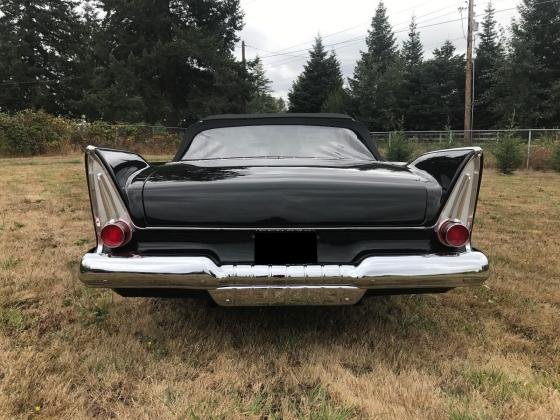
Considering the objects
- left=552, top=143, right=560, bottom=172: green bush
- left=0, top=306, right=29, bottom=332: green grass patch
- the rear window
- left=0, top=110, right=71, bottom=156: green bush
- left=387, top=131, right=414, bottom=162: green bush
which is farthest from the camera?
left=0, top=110, right=71, bottom=156: green bush

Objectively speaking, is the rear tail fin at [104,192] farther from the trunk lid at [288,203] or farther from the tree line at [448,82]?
the tree line at [448,82]

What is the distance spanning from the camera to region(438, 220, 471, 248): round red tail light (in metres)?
2.08

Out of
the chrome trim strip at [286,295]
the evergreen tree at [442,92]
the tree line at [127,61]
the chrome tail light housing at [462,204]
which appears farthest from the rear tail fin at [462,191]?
the evergreen tree at [442,92]

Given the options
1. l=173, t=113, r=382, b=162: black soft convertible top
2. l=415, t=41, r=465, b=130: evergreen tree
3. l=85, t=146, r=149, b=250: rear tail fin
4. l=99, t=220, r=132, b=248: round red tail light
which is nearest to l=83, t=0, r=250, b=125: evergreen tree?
l=415, t=41, r=465, b=130: evergreen tree

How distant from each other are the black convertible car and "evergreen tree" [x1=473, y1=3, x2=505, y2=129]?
39432 mm

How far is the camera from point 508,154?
43.6ft

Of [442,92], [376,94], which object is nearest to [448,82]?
[442,92]

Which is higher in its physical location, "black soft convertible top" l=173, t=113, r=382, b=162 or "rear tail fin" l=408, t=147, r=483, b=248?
"black soft convertible top" l=173, t=113, r=382, b=162

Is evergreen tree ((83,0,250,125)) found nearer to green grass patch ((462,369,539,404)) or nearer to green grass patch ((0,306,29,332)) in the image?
green grass patch ((0,306,29,332))

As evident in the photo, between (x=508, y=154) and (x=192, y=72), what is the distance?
22.4 meters

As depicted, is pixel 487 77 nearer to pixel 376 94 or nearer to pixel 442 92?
pixel 442 92

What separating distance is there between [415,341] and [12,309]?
2.40 meters

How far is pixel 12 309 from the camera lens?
281 cm

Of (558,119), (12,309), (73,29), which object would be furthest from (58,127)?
(558,119)
